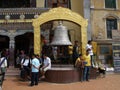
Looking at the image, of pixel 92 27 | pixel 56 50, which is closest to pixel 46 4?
pixel 92 27

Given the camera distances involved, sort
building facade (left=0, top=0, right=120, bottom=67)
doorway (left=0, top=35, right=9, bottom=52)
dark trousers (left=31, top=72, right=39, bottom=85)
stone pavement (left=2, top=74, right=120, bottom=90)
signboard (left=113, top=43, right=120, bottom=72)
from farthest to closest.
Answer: doorway (left=0, top=35, right=9, bottom=52) → building facade (left=0, top=0, right=120, bottom=67) → signboard (left=113, top=43, right=120, bottom=72) → dark trousers (left=31, top=72, right=39, bottom=85) → stone pavement (left=2, top=74, right=120, bottom=90)

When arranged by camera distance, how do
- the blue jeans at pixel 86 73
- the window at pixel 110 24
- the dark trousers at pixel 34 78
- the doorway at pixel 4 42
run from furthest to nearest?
the window at pixel 110 24, the doorway at pixel 4 42, the blue jeans at pixel 86 73, the dark trousers at pixel 34 78

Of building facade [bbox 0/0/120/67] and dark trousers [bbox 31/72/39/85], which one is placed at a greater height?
building facade [bbox 0/0/120/67]

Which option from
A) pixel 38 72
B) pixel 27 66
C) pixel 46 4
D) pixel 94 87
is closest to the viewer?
pixel 94 87

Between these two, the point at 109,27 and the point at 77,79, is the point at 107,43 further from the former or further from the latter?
the point at 77,79

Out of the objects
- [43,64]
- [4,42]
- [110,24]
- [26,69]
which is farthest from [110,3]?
[26,69]

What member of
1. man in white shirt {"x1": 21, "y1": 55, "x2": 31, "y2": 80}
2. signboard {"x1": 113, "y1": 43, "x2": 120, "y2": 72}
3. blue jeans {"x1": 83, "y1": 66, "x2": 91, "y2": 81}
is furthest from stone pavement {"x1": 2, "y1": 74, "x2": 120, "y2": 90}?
signboard {"x1": 113, "y1": 43, "x2": 120, "y2": 72}

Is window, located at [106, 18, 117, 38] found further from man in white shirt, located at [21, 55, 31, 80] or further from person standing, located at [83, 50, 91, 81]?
man in white shirt, located at [21, 55, 31, 80]

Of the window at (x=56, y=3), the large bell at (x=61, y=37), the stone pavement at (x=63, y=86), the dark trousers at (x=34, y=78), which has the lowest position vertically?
the stone pavement at (x=63, y=86)

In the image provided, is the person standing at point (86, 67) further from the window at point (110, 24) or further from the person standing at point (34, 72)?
the window at point (110, 24)

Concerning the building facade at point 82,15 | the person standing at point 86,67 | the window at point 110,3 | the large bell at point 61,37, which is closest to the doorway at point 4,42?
the building facade at point 82,15

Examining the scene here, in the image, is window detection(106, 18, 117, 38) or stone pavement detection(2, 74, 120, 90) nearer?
stone pavement detection(2, 74, 120, 90)

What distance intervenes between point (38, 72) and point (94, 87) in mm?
3244

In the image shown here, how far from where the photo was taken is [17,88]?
50.8 ft
